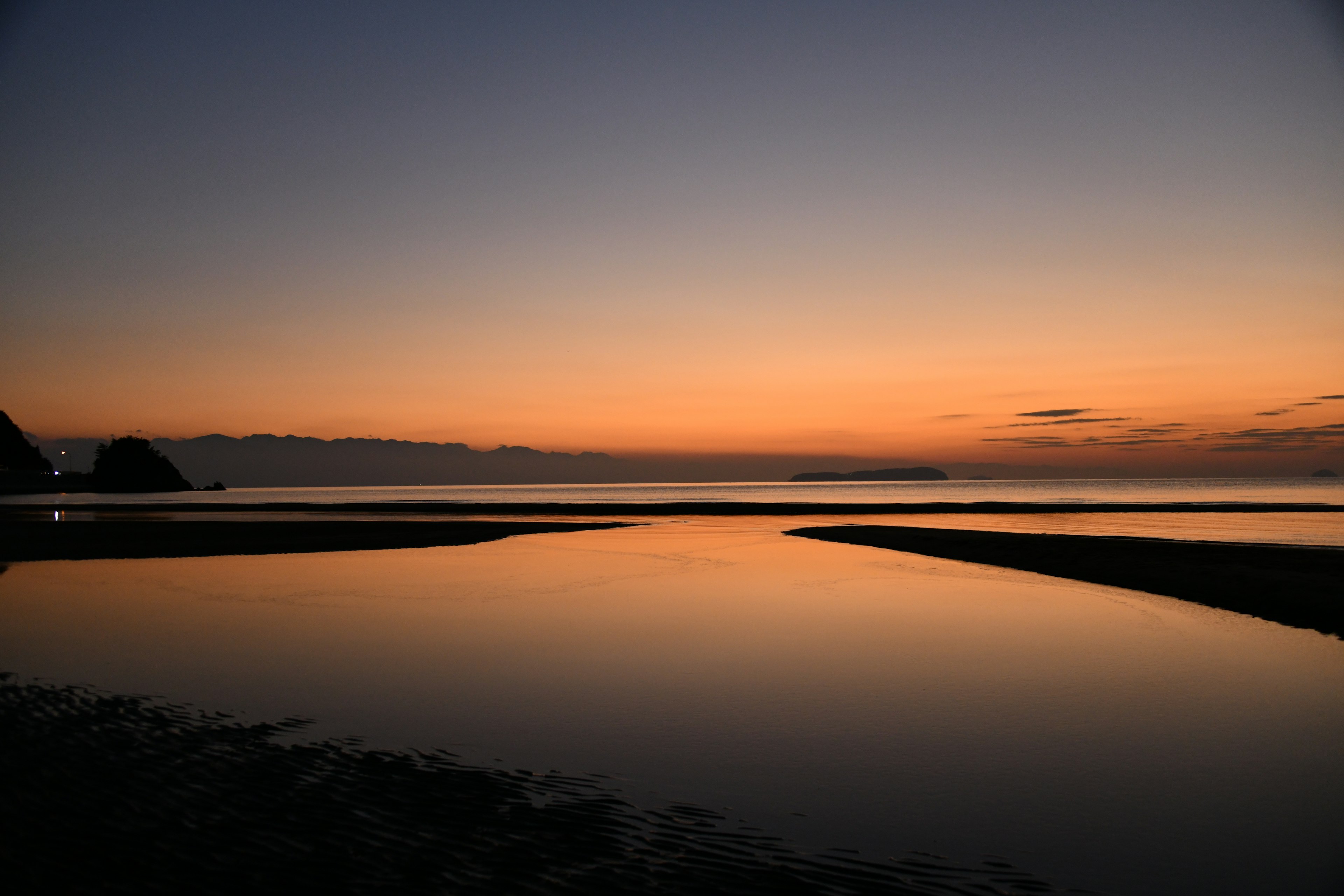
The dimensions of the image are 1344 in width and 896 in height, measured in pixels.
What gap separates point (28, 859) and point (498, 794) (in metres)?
3.72

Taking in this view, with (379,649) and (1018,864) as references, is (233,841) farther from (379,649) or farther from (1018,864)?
(379,649)

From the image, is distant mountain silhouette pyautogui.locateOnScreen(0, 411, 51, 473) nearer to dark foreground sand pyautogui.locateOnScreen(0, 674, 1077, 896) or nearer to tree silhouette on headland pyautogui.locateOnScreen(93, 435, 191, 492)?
tree silhouette on headland pyautogui.locateOnScreen(93, 435, 191, 492)

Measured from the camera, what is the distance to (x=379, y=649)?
52.3 feet

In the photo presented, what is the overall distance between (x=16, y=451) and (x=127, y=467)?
34.2 metres

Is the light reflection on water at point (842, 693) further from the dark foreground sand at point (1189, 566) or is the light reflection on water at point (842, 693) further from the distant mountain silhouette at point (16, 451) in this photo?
the distant mountain silhouette at point (16, 451)

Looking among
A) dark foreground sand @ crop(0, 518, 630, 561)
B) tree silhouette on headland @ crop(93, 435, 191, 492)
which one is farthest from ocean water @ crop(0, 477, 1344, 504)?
dark foreground sand @ crop(0, 518, 630, 561)

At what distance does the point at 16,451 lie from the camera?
584ft

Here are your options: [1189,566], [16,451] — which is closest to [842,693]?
[1189,566]

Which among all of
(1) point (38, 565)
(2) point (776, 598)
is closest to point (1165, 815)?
(2) point (776, 598)

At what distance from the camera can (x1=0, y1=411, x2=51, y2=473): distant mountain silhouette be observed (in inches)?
6781

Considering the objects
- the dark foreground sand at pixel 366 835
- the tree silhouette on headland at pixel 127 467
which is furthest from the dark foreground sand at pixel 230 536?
the tree silhouette on headland at pixel 127 467

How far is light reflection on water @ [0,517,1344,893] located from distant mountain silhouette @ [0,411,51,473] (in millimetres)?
189208

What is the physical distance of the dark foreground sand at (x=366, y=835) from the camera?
6.15 m

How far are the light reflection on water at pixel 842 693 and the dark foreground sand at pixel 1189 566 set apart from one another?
4.03ft
